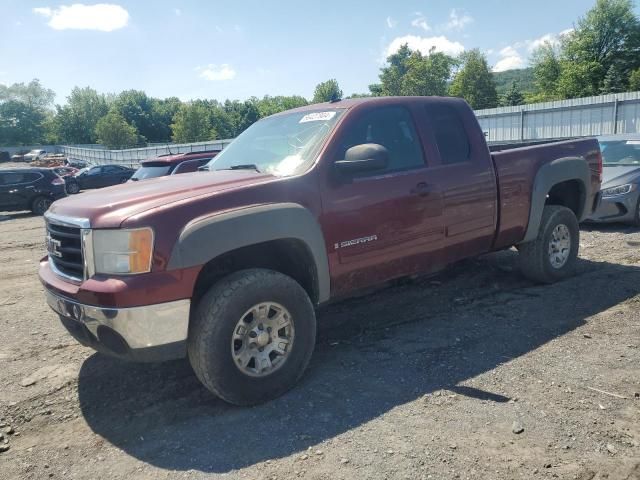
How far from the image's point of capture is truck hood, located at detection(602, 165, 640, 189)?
8.70 m

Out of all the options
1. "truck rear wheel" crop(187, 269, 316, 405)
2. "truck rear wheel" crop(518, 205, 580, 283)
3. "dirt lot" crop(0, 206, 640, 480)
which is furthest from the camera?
"truck rear wheel" crop(518, 205, 580, 283)

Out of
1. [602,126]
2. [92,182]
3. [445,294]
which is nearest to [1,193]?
[92,182]

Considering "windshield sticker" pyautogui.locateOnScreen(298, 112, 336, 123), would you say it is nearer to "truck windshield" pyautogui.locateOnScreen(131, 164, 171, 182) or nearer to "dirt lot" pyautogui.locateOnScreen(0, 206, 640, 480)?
"dirt lot" pyautogui.locateOnScreen(0, 206, 640, 480)

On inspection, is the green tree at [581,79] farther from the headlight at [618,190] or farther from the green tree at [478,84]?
the headlight at [618,190]

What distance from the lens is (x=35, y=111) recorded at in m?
106

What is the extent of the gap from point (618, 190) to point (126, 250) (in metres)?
8.26

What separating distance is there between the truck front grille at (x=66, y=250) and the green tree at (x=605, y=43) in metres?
59.0

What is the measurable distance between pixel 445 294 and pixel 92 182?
25.1 m

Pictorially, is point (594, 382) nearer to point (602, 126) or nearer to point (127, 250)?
point (127, 250)

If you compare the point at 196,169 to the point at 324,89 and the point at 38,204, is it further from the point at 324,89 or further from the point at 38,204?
the point at 324,89

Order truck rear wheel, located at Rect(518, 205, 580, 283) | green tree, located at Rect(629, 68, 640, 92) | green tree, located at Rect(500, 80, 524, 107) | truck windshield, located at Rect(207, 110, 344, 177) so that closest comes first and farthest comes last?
truck windshield, located at Rect(207, 110, 344, 177) → truck rear wheel, located at Rect(518, 205, 580, 283) → green tree, located at Rect(629, 68, 640, 92) → green tree, located at Rect(500, 80, 524, 107)

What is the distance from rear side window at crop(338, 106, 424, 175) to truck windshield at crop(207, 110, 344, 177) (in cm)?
22

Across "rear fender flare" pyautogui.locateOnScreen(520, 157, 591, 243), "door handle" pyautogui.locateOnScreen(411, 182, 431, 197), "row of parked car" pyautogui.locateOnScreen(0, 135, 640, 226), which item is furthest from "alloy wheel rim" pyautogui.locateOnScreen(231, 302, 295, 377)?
"row of parked car" pyautogui.locateOnScreen(0, 135, 640, 226)

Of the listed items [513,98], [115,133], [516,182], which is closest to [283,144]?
[516,182]
